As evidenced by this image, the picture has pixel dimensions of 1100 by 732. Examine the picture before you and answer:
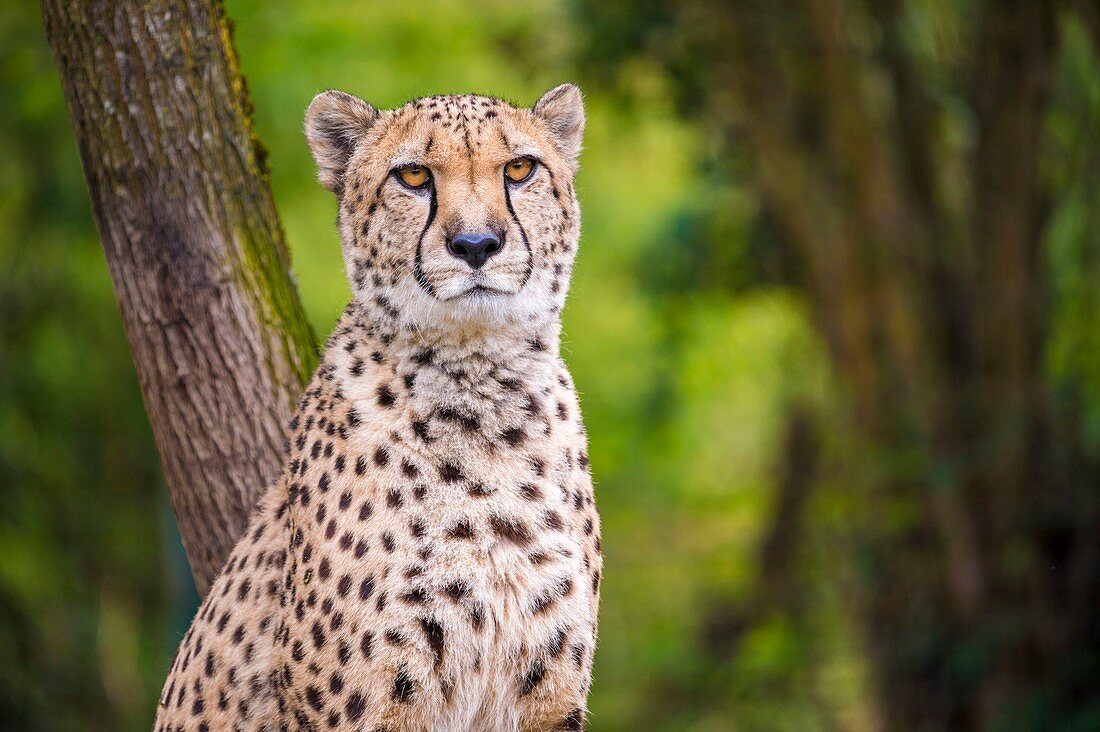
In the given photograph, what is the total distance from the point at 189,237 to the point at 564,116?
44.9 inches

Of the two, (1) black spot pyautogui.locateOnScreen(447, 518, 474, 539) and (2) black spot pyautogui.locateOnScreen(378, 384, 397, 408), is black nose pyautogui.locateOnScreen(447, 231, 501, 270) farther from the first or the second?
(1) black spot pyautogui.locateOnScreen(447, 518, 474, 539)

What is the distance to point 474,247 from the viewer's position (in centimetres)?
319

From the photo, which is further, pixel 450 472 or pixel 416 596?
pixel 450 472

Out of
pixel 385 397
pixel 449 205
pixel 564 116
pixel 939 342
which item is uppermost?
pixel 564 116

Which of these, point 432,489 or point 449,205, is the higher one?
point 449,205

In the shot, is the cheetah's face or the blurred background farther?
the blurred background

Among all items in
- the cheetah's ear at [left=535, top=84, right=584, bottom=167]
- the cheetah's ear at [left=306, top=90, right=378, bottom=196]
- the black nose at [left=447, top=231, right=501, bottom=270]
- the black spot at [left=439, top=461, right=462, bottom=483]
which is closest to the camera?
the black nose at [left=447, top=231, right=501, bottom=270]

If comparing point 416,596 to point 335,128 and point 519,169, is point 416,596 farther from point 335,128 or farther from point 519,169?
point 335,128

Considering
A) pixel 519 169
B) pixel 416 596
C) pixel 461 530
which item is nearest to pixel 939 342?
pixel 519 169

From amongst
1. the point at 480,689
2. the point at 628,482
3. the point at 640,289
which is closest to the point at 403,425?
the point at 480,689

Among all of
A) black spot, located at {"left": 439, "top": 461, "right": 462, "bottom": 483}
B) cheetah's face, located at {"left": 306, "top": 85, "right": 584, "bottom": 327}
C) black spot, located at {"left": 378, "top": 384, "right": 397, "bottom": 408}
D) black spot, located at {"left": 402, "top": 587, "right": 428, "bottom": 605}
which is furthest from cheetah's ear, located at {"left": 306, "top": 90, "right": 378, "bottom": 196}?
black spot, located at {"left": 402, "top": 587, "right": 428, "bottom": 605}

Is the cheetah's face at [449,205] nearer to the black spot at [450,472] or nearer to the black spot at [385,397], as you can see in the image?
the black spot at [385,397]

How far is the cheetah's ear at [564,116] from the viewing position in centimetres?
381

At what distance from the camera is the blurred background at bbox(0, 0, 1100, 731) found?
7969mm
